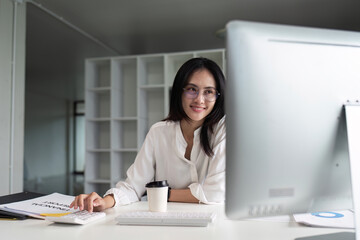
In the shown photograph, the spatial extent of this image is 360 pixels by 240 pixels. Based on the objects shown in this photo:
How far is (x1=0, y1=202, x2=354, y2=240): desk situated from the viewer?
0.80 meters

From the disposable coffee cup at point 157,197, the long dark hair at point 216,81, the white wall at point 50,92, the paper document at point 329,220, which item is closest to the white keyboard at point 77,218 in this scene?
the disposable coffee cup at point 157,197

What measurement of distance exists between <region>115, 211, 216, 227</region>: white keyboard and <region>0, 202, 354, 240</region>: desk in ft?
0.06

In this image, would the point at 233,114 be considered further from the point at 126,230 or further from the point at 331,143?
the point at 126,230

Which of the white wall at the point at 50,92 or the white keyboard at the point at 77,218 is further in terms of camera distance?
the white wall at the point at 50,92

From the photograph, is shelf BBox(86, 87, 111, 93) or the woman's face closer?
the woman's face

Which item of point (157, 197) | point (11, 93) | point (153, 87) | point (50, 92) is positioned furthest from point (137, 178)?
point (50, 92)

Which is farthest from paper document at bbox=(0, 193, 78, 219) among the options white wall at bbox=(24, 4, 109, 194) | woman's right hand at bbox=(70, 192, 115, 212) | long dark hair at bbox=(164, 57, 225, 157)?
white wall at bbox=(24, 4, 109, 194)

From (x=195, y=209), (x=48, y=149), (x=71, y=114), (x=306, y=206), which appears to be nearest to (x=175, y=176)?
(x=195, y=209)

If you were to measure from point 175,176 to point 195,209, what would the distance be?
0.44m

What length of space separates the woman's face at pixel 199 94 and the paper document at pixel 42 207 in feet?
2.35

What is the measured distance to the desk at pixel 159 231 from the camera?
80cm

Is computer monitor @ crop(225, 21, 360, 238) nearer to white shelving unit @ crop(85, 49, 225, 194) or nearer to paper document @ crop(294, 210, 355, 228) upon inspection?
paper document @ crop(294, 210, 355, 228)

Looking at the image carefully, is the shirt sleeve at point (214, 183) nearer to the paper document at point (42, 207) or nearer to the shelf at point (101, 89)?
the paper document at point (42, 207)

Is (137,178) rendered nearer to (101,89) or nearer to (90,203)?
(90,203)
